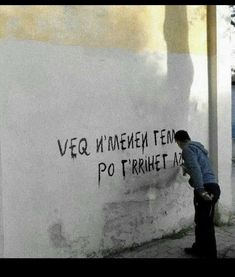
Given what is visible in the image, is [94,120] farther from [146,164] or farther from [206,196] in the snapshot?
[206,196]

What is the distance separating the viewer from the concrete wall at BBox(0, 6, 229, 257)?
14.0ft

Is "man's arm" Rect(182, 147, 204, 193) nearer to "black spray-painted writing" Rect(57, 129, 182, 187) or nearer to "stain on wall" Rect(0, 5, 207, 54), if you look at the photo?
"black spray-painted writing" Rect(57, 129, 182, 187)

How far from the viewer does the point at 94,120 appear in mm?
4883

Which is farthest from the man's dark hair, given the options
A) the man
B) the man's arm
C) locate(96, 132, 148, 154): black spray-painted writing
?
locate(96, 132, 148, 154): black spray-painted writing

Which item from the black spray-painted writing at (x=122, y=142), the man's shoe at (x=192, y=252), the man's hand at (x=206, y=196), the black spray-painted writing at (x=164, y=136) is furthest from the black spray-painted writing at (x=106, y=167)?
the man's shoe at (x=192, y=252)

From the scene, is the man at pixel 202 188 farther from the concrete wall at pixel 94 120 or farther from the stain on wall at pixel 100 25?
the stain on wall at pixel 100 25

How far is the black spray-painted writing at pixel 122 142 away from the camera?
16.3 ft

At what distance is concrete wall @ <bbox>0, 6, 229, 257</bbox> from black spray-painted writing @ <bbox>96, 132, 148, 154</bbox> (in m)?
0.02

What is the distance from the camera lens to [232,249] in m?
5.38

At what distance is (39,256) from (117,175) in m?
1.28

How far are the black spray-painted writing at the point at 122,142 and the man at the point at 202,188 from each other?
22.3 inches

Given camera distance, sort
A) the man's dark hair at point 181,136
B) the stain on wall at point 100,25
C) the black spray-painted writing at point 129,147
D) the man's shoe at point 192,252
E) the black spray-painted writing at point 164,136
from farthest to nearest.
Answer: the black spray-painted writing at point 164,136 → the man's shoe at point 192,252 → the man's dark hair at point 181,136 → the black spray-painted writing at point 129,147 → the stain on wall at point 100,25
